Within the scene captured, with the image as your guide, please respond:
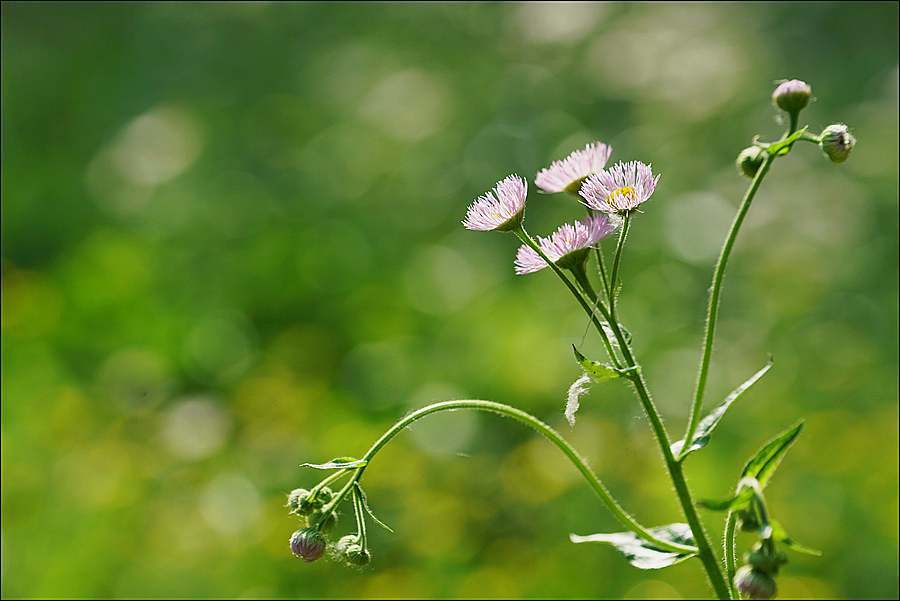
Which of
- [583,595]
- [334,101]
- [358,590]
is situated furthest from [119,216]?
[583,595]

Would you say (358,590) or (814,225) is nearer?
(358,590)

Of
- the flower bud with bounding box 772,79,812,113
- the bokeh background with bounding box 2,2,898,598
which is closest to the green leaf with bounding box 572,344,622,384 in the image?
the flower bud with bounding box 772,79,812,113

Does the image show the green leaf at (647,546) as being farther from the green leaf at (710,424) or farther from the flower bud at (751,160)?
the flower bud at (751,160)

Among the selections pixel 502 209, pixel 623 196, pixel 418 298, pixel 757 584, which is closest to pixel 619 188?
pixel 623 196

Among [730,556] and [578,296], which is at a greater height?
[578,296]

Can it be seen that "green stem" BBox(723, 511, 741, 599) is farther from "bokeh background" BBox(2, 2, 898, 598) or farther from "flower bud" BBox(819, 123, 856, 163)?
"bokeh background" BBox(2, 2, 898, 598)

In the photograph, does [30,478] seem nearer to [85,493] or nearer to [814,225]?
[85,493]

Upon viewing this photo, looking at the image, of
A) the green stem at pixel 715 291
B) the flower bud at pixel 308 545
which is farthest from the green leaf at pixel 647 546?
the flower bud at pixel 308 545

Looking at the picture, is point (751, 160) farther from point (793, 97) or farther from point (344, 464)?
point (344, 464)
